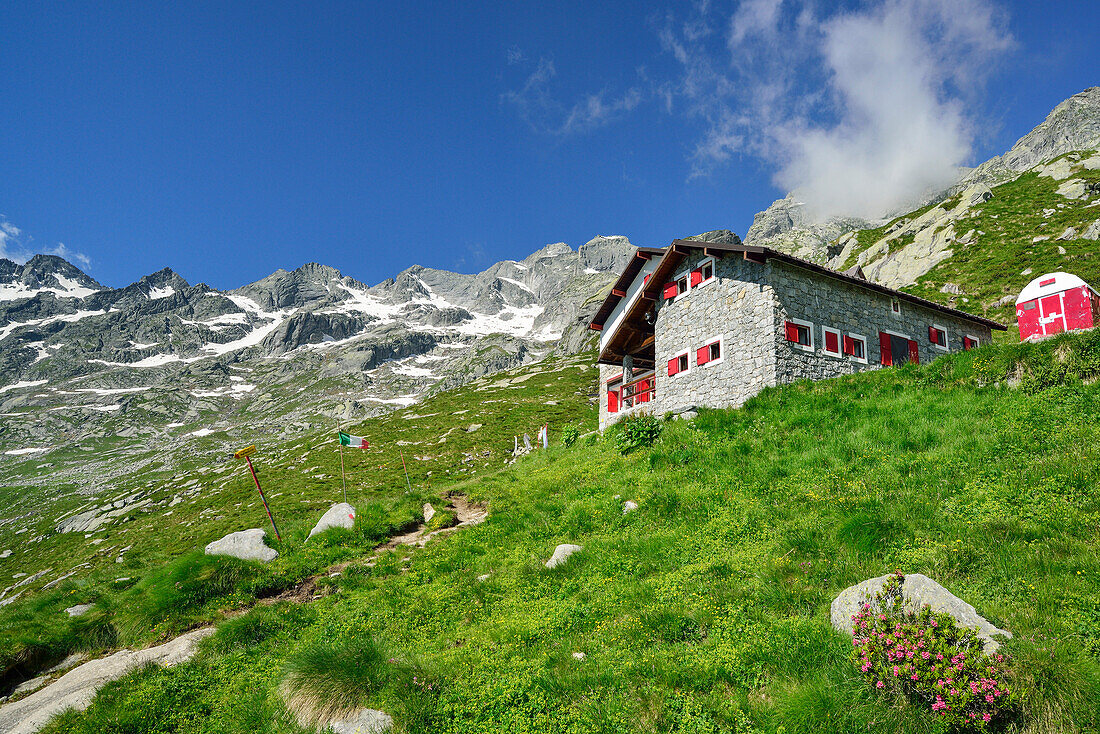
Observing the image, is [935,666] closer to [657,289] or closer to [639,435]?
[639,435]

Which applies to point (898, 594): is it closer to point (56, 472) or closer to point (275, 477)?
point (275, 477)

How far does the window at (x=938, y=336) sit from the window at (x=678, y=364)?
1424 centimetres

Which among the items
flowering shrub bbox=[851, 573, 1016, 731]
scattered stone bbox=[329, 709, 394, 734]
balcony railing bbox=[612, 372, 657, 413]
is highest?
balcony railing bbox=[612, 372, 657, 413]

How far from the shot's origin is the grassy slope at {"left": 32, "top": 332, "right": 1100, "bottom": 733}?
634 centimetres

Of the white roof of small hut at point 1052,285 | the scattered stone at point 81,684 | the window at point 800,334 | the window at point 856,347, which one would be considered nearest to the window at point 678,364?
the window at point 800,334

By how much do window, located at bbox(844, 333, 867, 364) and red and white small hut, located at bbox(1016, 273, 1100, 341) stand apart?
727 cm

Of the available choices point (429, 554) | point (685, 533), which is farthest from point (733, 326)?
point (429, 554)

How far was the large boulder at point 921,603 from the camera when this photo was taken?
6.17 m

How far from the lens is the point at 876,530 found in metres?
8.98

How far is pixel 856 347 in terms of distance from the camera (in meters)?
23.8

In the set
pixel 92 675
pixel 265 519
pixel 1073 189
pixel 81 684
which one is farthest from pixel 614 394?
pixel 1073 189

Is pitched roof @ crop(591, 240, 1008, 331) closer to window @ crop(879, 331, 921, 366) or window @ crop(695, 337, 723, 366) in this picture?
window @ crop(879, 331, 921, 366)

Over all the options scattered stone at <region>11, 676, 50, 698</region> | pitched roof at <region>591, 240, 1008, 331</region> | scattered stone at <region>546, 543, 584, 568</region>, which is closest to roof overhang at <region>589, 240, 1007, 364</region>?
pitched roof at <region>591, 240, 1008, 331</region>

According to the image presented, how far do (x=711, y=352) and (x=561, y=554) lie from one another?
612 inches
